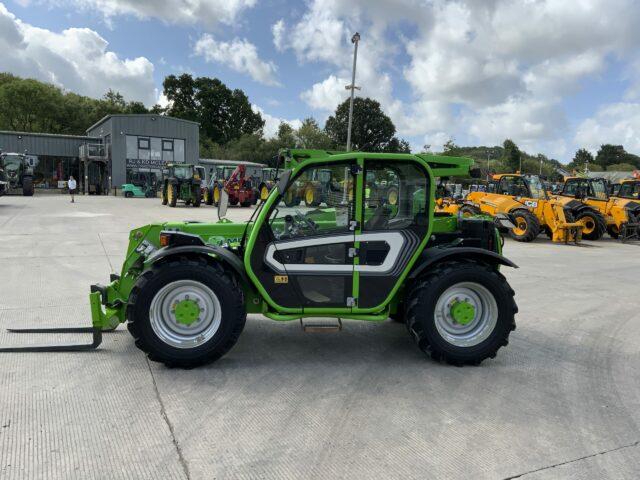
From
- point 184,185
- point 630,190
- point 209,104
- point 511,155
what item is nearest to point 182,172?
point 184,185

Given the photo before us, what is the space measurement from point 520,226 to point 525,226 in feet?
0.66

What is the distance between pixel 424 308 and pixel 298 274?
117cm

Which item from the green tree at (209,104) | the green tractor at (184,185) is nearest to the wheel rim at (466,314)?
the green tractor at (184,185)

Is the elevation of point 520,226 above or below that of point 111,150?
below

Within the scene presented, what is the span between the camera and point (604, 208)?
55.1 feet

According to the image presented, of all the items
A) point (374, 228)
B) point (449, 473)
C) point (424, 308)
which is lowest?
point (449, 473)

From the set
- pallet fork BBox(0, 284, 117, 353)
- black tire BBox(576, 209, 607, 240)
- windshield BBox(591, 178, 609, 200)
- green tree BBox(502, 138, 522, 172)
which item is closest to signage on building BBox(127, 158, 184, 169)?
windshield BBox(591, 178, 609, 200)

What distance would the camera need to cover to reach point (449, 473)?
2836mm

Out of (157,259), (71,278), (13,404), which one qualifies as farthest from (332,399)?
(71,278)

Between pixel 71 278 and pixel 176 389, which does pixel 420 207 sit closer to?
pixel 176 389

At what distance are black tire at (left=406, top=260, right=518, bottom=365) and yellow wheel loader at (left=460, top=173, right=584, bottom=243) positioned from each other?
10.1 metres

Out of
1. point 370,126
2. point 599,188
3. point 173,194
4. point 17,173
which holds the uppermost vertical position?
point 370,126

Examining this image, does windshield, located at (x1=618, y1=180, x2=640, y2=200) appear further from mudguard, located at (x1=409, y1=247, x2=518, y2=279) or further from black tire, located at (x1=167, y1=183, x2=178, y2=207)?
black tire, located at (x1=167, y1=183, x2=178, y2=207)

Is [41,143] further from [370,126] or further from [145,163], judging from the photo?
[370,126]
